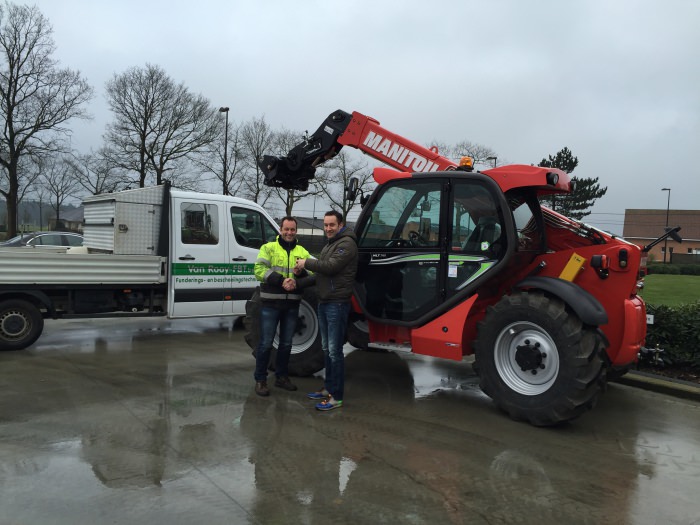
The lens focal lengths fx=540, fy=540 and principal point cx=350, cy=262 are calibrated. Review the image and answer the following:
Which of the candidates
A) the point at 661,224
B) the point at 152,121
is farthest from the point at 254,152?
the point at 661,224

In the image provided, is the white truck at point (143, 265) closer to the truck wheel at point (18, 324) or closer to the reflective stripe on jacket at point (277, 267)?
the truck wheel at point (18, 324)

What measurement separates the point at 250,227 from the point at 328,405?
460 centimetres

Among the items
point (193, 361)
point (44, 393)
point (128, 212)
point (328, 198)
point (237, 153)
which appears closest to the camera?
point (44, 393)

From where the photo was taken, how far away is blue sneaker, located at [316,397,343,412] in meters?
5.25

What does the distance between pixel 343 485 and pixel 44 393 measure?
3670 mm

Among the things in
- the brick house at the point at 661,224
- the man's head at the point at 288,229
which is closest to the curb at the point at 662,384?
the man's head at the point at 288,229

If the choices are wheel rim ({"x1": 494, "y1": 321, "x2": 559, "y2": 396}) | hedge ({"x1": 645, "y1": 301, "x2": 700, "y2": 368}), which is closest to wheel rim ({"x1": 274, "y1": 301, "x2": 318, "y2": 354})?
wheel rim ({"x1": 494, "y1": 321, "x2": 559, "y2": 396})

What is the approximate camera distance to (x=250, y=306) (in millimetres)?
6531

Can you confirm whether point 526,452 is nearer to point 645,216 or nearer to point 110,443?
point 110,443

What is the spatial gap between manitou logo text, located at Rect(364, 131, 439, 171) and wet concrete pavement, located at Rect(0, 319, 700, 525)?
8.60 ft

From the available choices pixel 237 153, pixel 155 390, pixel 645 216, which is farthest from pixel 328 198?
pixel 645 216

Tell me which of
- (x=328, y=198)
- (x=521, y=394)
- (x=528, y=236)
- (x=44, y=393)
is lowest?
(x=44, y=393)

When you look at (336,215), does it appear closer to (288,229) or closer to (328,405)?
(288,229)

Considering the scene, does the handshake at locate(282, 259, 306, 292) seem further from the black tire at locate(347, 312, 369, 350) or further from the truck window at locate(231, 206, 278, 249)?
the truck window at locate(231, 206, 278, 249)
